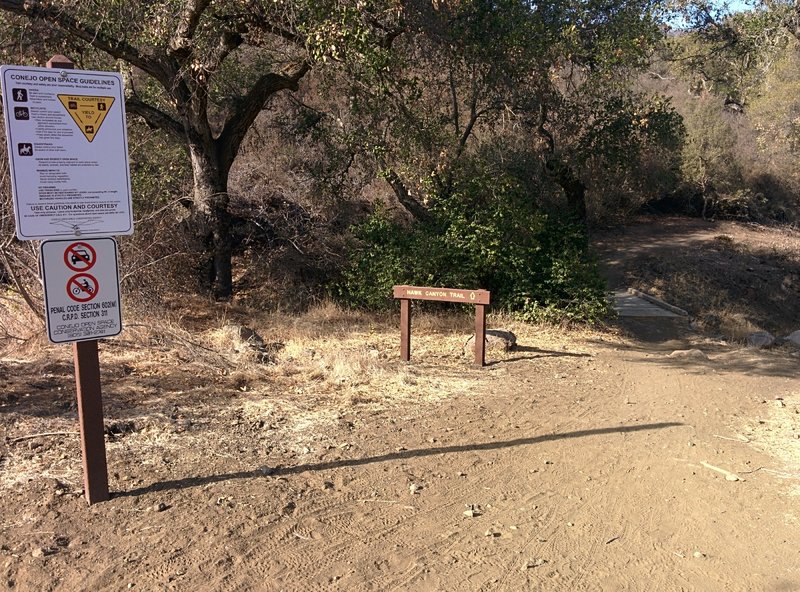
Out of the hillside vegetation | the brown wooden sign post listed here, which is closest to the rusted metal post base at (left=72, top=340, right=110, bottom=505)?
the hillside vegetation

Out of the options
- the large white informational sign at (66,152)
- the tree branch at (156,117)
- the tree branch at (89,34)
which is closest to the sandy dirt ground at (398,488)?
the large white informational sign at (66,152)

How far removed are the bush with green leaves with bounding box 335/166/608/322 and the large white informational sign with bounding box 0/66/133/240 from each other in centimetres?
809

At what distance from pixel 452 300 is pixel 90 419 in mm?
5126

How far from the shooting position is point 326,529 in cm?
397

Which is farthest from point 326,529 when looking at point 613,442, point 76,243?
point 613,442

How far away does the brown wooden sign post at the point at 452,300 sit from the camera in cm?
823

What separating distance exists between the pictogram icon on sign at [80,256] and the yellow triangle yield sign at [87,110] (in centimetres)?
60

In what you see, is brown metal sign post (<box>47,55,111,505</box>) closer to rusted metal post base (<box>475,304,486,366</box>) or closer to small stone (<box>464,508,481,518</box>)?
small stone (<box>464,508,481,518</box>)

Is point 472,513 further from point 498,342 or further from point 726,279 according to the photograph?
point 726,279

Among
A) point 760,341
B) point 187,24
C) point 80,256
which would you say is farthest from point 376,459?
point 760,341

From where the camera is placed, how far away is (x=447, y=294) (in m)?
8.44

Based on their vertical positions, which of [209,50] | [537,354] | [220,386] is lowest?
[537,354]

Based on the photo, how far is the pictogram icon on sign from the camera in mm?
3875

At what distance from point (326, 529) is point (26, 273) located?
5601 millimetres
